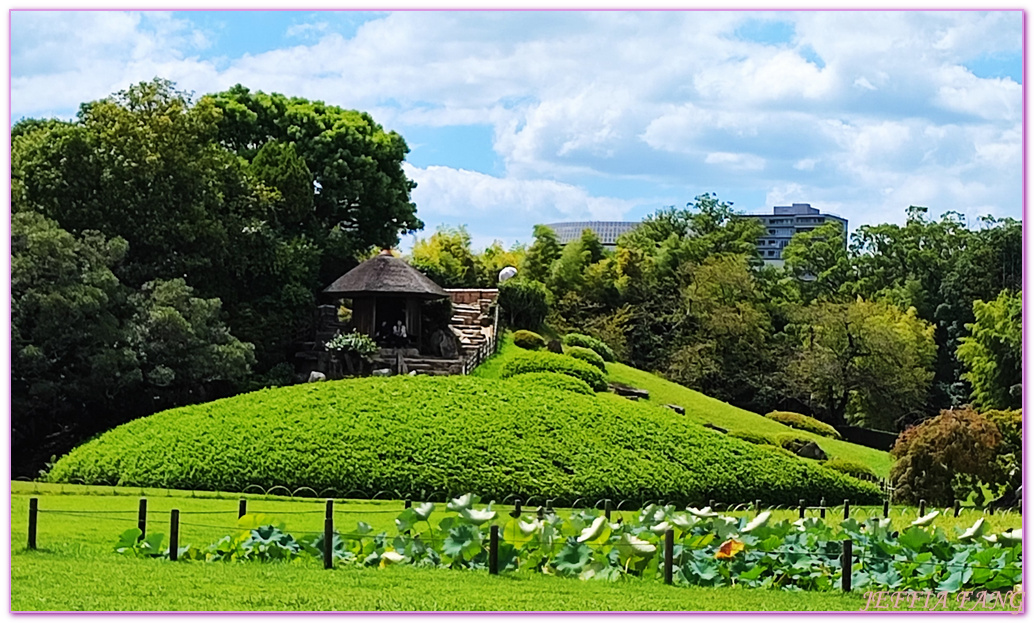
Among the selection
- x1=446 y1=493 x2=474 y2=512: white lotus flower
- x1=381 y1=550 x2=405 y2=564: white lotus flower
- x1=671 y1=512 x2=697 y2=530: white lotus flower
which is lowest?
x1=381 y1=550 x2=405 y2=564: white lotus flower

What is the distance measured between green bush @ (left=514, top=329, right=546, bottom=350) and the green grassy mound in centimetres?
469

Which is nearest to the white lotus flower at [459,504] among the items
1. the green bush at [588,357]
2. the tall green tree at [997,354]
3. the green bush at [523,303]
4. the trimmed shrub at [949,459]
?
the trimmed shrub at [949,459]

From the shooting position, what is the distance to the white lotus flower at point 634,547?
5873 millimetres

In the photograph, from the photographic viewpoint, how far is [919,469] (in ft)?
32.7

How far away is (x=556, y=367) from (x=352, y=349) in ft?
7.22

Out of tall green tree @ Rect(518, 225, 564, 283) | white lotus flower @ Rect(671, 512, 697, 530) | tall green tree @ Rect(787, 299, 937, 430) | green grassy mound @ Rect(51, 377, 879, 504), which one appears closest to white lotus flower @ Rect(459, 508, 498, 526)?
white lotus flower @ Rect(671, 512, 697, 530)

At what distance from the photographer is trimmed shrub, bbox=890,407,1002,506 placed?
9.77 meters

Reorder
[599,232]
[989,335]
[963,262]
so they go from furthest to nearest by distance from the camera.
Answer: [599,232] < [963,262] < [989,335]

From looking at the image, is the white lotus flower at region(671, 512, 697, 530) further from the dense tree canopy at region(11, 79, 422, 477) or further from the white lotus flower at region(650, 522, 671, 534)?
the dense tree canopy at region(11, 79, 422, 477)

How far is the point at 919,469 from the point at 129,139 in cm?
726

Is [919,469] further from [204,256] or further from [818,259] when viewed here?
[818,259]

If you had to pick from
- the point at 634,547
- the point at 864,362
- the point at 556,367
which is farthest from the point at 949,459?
the point at 864,362

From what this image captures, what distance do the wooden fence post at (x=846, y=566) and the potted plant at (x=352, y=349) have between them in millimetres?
7168

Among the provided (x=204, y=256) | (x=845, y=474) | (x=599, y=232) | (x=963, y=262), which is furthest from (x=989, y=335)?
(x=204, y=256)
